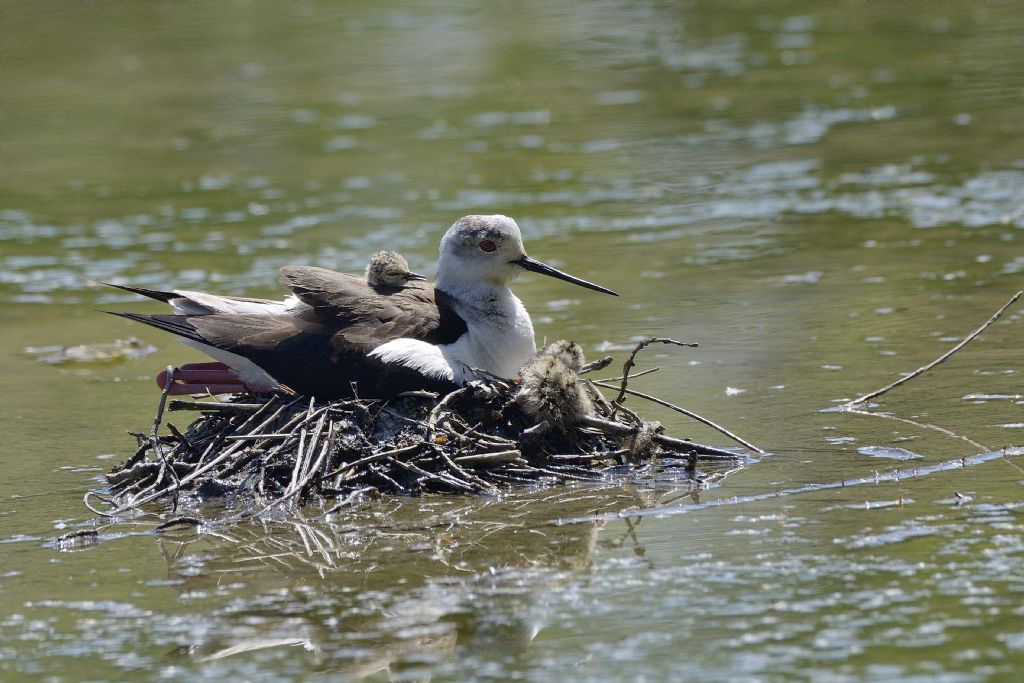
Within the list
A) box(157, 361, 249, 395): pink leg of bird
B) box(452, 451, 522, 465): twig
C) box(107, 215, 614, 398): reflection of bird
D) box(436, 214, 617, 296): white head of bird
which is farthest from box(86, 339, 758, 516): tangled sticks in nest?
box(436, 214, 617, 296): white head of bird

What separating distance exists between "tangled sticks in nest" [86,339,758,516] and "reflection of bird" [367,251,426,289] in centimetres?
88

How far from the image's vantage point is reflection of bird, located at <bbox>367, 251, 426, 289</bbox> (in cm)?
880

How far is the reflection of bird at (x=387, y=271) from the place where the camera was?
880 centimetres

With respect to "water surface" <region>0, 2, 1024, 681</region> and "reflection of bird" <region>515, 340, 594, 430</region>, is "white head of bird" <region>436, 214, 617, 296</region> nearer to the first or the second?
"reflection of bird" <region>515, 340, 594, 430</region>

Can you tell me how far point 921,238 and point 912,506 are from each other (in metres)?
6.90

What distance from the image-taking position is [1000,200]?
14711 millimetres

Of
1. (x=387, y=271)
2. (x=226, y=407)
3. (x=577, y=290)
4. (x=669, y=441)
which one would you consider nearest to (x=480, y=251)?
(x=387, y=271)

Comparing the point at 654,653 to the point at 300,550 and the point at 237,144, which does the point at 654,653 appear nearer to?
the point at 300,550

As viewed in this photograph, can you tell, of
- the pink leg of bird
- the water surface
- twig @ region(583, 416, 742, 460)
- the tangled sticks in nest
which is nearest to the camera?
the water surface

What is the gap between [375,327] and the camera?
8.36 metres

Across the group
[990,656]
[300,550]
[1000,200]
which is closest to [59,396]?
[300,550]

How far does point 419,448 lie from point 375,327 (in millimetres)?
754

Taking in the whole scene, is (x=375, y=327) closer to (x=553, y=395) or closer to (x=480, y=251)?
(x=480, y=251)

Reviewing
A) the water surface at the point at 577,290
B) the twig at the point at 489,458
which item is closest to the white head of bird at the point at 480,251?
the twig at the point at 489,458
